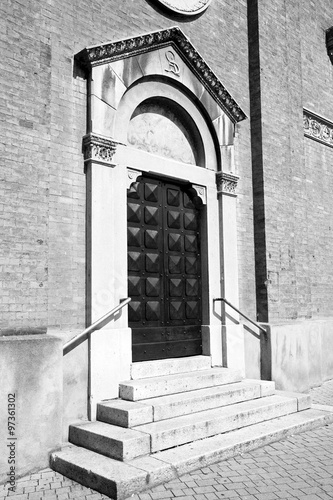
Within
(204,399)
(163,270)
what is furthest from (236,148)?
(204,399)

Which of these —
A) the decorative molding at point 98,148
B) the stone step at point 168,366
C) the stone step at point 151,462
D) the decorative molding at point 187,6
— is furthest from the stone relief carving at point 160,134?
the stone step at point 151,462

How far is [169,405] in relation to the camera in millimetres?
5742

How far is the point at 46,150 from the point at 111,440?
322 cm

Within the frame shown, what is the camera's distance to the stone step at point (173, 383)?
597cm

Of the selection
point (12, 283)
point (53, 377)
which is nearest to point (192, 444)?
point (53, 377)

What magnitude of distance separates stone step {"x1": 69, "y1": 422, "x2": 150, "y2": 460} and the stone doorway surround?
1.23 ft

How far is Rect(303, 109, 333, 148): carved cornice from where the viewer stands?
418 inches

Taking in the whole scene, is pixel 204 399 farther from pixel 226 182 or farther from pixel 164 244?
pixel 226 182

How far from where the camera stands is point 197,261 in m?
7.89

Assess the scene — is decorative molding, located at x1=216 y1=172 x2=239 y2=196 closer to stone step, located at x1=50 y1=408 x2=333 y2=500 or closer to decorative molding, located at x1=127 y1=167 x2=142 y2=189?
decorative molding, located at x1=127 y1=167 x2=142 y2=189

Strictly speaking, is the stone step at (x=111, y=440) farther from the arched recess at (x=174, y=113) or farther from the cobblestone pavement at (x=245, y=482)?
the arched recess at (x=174, y=113)

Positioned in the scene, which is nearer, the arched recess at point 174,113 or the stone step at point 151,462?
the stone step at point 151,462

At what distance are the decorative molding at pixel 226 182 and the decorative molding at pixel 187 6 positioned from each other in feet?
8.69

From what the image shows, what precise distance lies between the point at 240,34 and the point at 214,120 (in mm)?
2236
